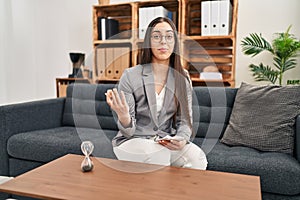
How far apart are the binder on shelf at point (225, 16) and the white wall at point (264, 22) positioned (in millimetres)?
319

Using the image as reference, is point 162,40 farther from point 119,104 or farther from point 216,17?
point 216,17

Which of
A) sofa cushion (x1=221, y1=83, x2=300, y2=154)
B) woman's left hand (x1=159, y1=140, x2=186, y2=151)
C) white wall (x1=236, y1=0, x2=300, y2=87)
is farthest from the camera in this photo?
white wall (x1=236, y1=0, x2=300, y2=87)

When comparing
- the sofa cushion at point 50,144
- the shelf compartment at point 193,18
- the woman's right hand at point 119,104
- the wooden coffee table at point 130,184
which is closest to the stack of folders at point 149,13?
the shelf compartment at point 193,18

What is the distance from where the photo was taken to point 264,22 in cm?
257

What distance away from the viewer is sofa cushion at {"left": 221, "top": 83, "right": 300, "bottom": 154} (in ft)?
5.19

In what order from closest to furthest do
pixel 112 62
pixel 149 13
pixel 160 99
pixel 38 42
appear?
1. pixel 160 99
2. pixel 112 62
3. pixel 149 13
4. pixel 38 42

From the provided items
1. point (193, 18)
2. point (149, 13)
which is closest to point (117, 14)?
point (149, 13)

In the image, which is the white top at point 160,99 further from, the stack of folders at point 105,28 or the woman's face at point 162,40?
the stack of folders at point 105,28

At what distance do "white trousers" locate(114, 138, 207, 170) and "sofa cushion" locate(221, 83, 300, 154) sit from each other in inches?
17.1

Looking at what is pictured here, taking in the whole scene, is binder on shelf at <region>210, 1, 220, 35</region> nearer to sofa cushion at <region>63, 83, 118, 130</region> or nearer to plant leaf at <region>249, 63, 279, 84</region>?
plant leaf at <region>249, 63, 279, 84</region>

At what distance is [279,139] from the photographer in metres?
1.58

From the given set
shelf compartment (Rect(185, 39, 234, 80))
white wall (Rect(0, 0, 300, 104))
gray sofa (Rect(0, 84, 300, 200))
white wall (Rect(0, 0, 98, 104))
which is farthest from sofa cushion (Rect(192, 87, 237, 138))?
white wall (Rect(0, 0, 98, 104))

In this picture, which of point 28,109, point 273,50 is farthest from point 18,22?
point 273,50

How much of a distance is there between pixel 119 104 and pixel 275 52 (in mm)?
1707
